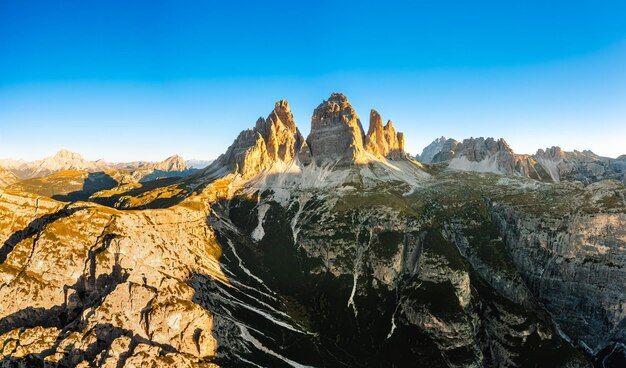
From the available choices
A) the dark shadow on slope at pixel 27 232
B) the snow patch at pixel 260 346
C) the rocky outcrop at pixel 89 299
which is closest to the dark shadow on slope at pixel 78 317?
the rocky outcrop at pixel 89 299

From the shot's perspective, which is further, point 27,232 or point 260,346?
point 27,232

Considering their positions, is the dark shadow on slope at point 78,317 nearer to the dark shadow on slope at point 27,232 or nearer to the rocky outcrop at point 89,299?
the rocky outcrop at point 89,299

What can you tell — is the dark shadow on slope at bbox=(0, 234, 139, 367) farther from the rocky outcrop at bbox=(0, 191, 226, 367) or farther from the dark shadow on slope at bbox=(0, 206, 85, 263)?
the dark shadow on slope at bbox=(0, 206, 85, 263)

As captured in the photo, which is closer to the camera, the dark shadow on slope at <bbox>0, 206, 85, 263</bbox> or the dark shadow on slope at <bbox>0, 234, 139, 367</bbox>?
the dark shadow on slope at <bbox>0, 234, 139, 367</bbox>

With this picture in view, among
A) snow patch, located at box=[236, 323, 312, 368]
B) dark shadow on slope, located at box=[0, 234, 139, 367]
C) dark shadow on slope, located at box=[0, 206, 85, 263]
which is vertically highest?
dark shadow on slope, located at box=[0, 206, 85, 263]

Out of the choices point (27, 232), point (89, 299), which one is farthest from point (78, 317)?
point (27, 232)

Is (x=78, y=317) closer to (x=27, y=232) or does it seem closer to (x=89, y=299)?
(x=89, y=299)

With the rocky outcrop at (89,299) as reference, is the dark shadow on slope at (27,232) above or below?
above

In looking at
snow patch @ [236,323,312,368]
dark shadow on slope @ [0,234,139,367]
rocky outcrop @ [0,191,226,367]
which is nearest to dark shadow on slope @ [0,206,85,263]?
rocky outcrop @ [0,191,226,367]

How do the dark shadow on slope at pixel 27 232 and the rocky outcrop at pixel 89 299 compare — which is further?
the dark shadow on slope at pixel 27 232

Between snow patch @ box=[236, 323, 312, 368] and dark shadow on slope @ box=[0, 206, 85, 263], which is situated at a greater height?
dark shadow on slope @ box=[0, 206, 85, 263]

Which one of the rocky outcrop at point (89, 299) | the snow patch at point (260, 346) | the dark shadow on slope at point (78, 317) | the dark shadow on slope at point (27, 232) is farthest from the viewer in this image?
the dark shadow on slope at point (27, 232)

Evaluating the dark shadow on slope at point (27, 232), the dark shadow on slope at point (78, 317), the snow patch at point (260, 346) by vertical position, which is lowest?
the snow patch at point (260, 346)

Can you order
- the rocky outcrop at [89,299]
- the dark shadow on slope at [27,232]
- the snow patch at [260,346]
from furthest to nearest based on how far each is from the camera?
the dark shadow on slope at [27,232] < the snow patch at [260,346] < the rocky outcrop at [89,299]
